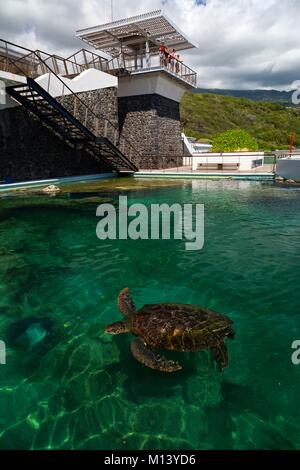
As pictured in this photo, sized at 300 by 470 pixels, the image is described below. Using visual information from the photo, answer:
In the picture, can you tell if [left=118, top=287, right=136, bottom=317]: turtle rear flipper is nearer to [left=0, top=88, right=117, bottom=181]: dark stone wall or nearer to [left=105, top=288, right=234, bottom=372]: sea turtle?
[left=105, top=288, right=234, bottom=372]: sea turtle

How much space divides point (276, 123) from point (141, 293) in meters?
86.9

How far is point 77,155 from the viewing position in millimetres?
21859

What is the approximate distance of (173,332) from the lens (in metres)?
3.43

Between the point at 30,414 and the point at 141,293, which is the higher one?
the point at 141,293

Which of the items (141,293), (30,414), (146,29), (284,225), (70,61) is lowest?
(30,414)

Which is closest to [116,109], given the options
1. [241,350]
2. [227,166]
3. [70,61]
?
[70,61]

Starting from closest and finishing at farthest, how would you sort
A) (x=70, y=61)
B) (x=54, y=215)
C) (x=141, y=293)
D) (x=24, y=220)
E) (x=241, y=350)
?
(x=241, y=350), (x=141, y=293), (x=24, y=220), (x=54, y=215), (x=70, y=61)

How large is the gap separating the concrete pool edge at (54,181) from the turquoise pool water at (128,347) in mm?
9345

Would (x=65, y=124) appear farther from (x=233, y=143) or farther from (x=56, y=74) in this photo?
(x=233, y=143)

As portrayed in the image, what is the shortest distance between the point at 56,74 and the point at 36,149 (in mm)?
4954

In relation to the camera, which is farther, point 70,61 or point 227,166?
point 227,166

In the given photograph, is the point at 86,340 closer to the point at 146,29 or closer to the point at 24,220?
the point at 24,220

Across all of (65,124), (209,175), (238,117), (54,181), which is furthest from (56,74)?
(238,117)

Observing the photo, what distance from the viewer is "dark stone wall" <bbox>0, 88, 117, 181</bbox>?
694 inches
